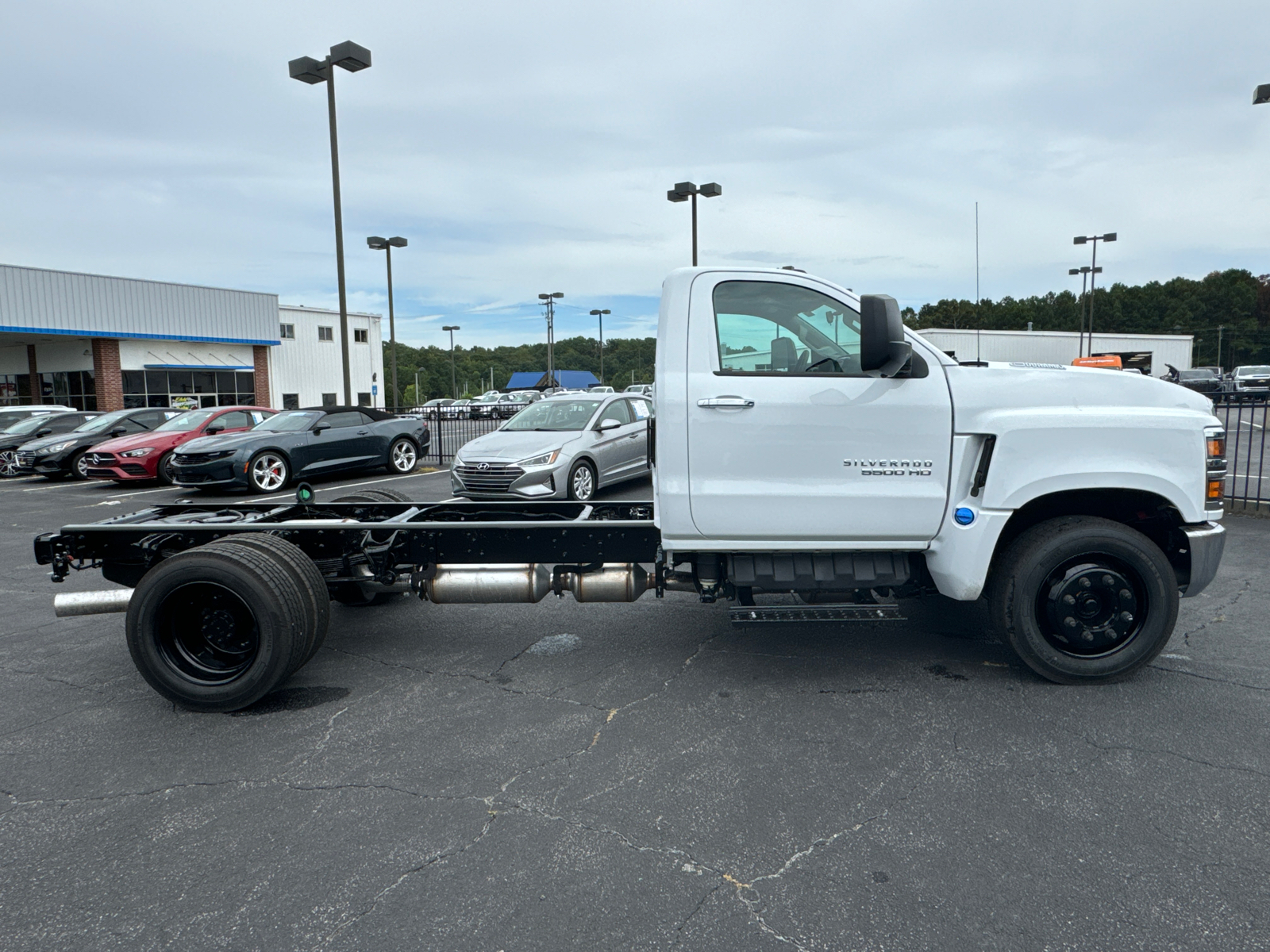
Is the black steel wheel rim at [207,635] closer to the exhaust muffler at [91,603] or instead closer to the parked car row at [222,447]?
the exhaust muffler at [91,603]

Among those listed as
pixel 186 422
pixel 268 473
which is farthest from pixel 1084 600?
pixel 186 422

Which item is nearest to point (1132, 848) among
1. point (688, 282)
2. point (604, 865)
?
point (604, 865)

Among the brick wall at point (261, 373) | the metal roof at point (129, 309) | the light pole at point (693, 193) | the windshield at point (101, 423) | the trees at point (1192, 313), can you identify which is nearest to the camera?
the windshield at point (101, 423)

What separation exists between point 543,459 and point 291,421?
6.58 m

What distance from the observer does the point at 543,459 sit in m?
10.4

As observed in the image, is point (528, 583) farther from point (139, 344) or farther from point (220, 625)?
point (139, 344)

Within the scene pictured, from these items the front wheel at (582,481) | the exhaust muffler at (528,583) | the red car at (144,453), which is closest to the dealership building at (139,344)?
the red car at (144,453)

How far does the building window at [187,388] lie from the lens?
114ft

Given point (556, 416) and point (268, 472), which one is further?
point (268, 472)

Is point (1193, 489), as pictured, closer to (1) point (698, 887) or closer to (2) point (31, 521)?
(1) point (698, 887)

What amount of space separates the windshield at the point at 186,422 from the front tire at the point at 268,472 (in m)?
3.56

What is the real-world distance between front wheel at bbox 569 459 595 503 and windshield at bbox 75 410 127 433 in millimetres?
12077

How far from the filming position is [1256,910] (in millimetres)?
2498

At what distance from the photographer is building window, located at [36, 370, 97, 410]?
3437 cm
